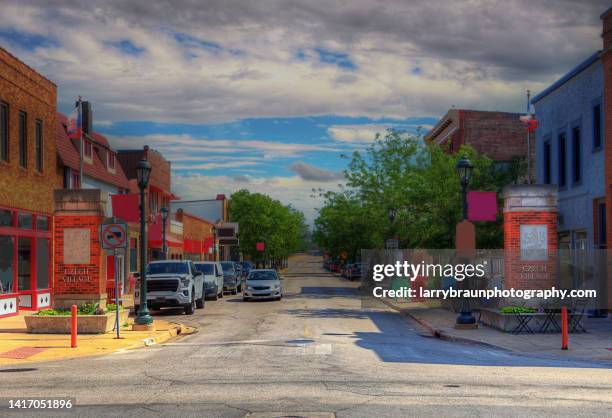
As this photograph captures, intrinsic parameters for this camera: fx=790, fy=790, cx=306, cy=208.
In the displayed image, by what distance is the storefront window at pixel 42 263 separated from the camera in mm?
29547

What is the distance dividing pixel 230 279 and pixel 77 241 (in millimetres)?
23778

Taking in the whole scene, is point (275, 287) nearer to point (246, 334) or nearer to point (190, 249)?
point (246, 334)

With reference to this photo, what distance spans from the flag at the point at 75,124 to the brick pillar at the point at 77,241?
35.7ft

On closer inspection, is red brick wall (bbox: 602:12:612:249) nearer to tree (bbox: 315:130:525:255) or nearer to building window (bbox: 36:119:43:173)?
tree (bbox: 315:130:525:255)

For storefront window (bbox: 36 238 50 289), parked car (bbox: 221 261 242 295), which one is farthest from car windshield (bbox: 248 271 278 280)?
storefront window (bbox: 36 238 50 289)

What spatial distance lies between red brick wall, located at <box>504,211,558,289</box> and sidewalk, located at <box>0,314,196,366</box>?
9.48m

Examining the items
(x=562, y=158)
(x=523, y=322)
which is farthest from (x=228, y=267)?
(x=523, y=322)

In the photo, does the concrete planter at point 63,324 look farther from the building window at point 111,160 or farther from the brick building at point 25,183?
the building window at point 111,160

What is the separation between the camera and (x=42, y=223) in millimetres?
30156

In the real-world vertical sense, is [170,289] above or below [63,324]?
above

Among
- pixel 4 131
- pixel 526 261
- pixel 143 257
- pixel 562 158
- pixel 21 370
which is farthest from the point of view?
pixel 562 158

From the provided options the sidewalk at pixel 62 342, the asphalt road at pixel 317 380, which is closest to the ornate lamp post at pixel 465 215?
the asphalt road at pixel 317 380

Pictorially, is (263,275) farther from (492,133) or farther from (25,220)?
(492,133)

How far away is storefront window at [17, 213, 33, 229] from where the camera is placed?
2786cm
